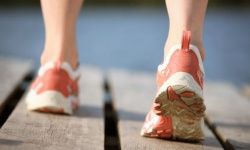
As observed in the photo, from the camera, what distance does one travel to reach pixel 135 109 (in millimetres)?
1735

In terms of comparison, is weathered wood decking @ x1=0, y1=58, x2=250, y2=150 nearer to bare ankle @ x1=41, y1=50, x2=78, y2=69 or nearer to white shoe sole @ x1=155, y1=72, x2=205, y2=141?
white shoe sole @ x1=155, y1=72, x2=205, y2=141

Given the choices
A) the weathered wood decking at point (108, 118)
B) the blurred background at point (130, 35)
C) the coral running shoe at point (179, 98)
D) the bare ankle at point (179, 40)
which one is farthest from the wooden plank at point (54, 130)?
the blurred background at point (130, 35)

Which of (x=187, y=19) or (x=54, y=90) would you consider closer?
(x=187, y=19)

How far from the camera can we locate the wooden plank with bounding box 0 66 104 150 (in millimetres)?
1189

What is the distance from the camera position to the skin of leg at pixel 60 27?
5.04 ft

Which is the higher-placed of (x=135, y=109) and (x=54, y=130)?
(x=54, y=130)

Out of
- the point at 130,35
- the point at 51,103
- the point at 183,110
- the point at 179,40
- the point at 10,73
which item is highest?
the point at 179,40

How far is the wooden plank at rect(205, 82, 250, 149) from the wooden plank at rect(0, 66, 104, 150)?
1.01ft

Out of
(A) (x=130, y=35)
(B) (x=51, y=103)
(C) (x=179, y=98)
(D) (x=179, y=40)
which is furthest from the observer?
(A) (x=130, y=35)

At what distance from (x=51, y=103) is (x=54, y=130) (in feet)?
0.56

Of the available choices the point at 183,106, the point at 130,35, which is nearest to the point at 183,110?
the point at 183,106

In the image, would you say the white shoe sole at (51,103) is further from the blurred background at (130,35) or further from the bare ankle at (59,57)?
the blurred background at (130,35)

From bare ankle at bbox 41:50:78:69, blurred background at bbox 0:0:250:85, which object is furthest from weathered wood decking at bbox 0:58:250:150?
blurred background at bbox 0:0:250:85

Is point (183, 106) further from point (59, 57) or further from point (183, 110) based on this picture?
point (59, 57)
